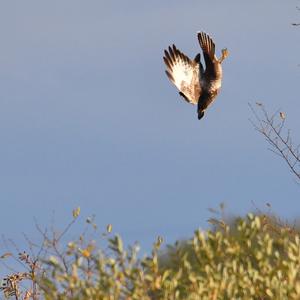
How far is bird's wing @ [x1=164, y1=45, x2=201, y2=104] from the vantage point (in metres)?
15.0

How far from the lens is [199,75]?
49.4 ft

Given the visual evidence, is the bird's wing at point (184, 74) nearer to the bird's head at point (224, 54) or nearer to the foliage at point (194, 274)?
the bird's head at point (224, 54)

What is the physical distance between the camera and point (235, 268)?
870 centimetres

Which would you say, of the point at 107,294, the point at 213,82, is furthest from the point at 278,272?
the point at 213,82

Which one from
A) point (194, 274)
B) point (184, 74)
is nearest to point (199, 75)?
point (184, 74)

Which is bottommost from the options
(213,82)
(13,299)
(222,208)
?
(222,208)

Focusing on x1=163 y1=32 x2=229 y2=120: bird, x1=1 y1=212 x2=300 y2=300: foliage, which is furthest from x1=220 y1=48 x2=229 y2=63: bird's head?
x1=1 y1=212 x2=300 y2=300: foliage

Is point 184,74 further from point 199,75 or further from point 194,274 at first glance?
point 194,274

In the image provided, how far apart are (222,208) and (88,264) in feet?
5.06

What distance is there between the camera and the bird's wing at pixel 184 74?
14984mm

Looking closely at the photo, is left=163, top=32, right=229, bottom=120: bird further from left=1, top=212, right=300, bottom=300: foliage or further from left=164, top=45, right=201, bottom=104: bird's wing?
left=1, top=212, right=300, bottom=300: foliage

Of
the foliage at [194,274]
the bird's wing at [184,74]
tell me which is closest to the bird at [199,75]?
the bird's wing at [184,74]

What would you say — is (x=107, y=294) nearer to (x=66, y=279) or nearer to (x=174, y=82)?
(x=66, y=279)

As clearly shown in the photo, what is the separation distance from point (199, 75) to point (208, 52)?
404 millimetres
